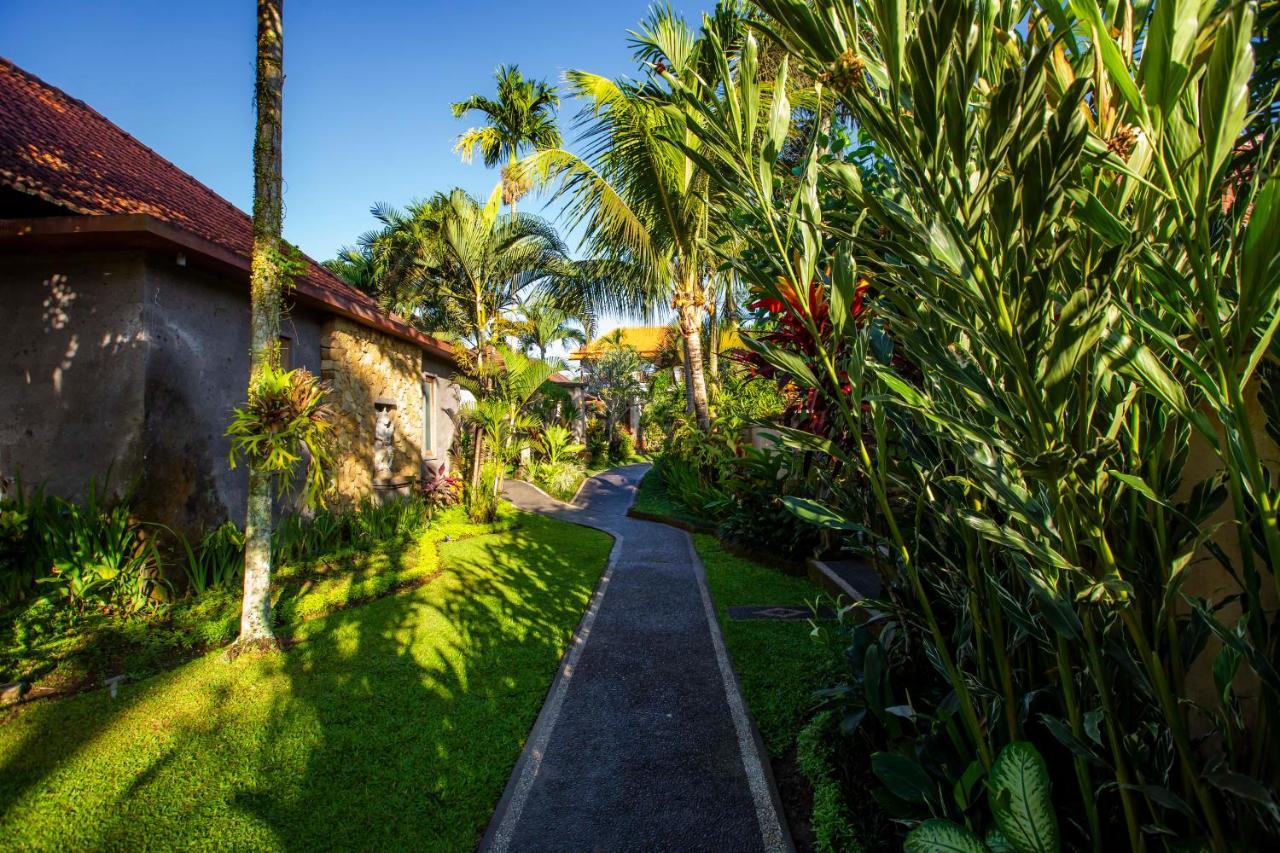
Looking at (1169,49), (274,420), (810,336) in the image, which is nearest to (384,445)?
(274,420)

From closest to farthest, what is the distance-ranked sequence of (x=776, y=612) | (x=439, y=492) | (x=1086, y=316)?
(x=1086, y=316) < (x=776, y=612) < (x=439, y=492)

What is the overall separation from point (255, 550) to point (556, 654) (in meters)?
2.44

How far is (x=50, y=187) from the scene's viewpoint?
544cm

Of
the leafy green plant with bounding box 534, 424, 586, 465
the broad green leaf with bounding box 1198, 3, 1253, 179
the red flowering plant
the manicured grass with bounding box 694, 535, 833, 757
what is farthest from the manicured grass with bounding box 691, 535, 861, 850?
the leafy green plant with bounding box 534, 424, 586, 465

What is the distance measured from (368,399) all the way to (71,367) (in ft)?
13.3

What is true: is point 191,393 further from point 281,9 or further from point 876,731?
point 876,731

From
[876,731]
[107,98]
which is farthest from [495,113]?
[876,731]

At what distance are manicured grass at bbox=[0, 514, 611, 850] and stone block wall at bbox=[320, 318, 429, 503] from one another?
410 cm

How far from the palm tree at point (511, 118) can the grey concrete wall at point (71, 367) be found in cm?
1121

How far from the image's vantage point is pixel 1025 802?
124 centimetres

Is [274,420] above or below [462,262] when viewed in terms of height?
below

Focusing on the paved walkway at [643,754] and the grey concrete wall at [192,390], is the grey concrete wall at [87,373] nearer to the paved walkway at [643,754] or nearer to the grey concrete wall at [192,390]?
the grey concrete wall at [192,390]

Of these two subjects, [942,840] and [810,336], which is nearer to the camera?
[942,840]

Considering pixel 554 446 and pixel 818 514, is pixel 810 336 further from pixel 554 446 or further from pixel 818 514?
pixel 554 446
